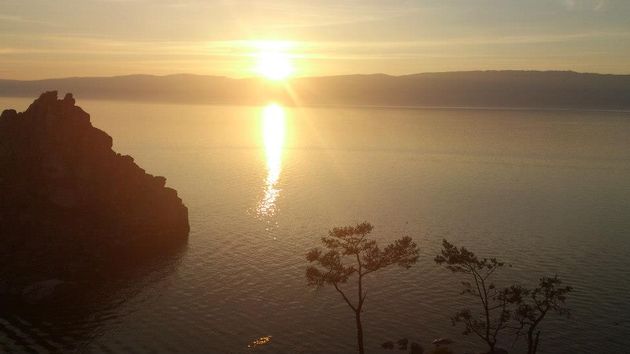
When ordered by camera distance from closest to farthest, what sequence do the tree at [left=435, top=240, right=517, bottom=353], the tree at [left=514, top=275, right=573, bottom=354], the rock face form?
the tree at [left=514, top=275, right=573, bottom=354] → the tree at [left=435, top=240, right=517, bottom=353] → the rock face

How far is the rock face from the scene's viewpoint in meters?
74.4

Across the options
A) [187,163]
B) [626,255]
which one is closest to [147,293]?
[626,255]

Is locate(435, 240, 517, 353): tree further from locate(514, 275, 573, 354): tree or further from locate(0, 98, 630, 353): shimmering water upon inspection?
locate(0, 98, 630, 353): shimmering water

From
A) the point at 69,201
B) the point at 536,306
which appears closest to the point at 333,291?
the point at 536,306

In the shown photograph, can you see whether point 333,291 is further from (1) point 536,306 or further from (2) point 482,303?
(1) point 536,306

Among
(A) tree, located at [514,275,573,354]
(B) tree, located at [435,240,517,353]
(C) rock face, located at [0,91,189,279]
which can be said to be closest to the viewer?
(A) tree, located at [514,275,573,354]

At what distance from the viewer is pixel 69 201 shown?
7912cm

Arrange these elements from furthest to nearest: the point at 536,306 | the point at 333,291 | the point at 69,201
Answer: the point at 69,201, the point at 333,291, the point at 536,306

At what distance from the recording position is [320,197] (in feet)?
403

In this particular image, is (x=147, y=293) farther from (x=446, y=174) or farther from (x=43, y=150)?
(x=446, y=174)

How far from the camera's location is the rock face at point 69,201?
74438 mm

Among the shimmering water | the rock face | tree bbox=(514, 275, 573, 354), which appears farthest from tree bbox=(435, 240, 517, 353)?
the rock face

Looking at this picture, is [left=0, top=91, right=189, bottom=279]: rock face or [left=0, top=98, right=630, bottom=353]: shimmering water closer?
Result: [left=0, top=98, right=630, bottom=353]: shimmering water

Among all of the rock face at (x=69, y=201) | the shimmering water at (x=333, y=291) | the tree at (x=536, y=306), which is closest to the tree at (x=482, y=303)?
the tree at (x=536, y=306)
